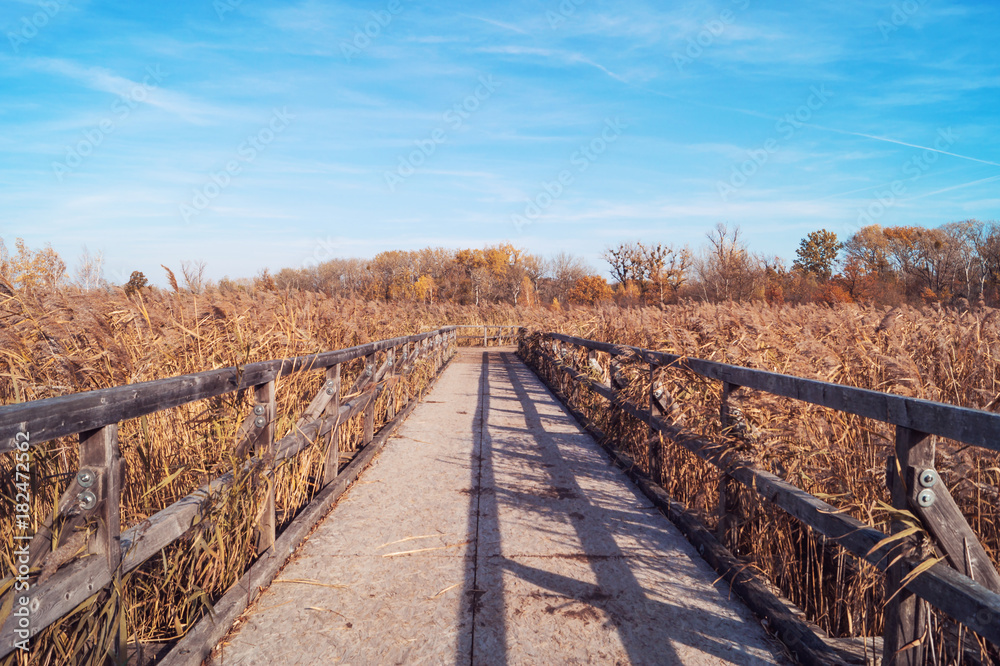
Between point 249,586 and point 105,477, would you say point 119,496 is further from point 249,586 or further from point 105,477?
point 249,586

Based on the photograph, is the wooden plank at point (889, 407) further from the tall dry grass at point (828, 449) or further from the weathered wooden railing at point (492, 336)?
the weathered wooden railing at point (492, 336)

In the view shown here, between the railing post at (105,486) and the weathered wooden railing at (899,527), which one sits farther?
the railing post at (105,486)

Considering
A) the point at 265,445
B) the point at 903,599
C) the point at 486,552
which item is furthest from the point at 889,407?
the point at 265,445

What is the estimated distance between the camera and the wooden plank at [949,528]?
1.72 m

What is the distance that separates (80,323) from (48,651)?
7.89 feet

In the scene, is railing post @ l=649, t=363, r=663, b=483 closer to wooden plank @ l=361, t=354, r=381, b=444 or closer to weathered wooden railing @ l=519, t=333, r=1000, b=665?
weathered wooden railing @ l=519, t=333, r=1000, b=665

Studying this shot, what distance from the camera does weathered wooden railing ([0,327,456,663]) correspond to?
58.6 inches

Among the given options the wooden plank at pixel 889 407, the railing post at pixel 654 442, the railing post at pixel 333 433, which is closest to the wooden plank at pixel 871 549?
the wooden plank at pixel 889 407

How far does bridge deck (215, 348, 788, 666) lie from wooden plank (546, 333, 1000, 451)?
113 cm

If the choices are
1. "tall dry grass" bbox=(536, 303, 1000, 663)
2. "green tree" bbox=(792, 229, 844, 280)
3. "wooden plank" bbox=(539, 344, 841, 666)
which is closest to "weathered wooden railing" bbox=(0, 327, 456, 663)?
"wooden plank" bbox=(539, 344, 841, 666)

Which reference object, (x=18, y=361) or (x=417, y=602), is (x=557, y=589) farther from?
(x=18, y=361)

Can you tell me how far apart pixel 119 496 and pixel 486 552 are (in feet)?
7.01

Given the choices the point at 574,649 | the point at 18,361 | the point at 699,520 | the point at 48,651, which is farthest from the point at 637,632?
the point at 18,361

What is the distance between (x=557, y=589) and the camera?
2.93m
